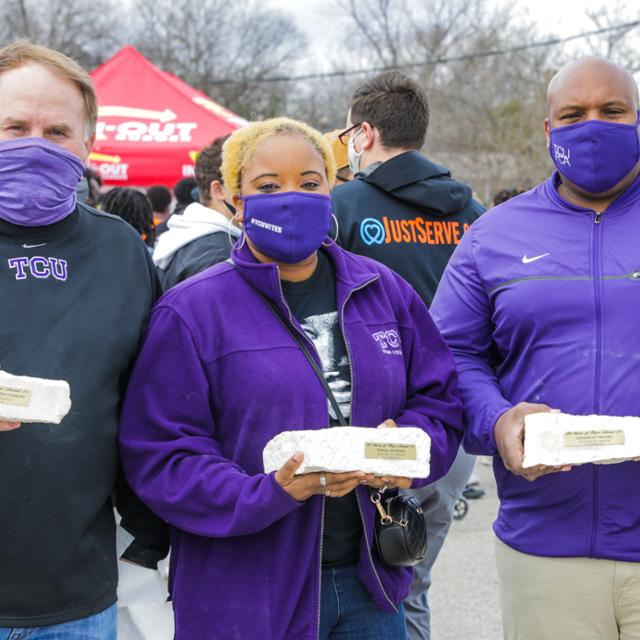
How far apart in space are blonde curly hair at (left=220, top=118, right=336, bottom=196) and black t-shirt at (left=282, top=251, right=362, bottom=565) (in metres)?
0.38

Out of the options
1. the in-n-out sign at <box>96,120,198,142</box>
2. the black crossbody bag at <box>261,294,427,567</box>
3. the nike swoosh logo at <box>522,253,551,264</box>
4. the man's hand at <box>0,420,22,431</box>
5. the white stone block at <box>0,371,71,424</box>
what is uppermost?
the in-n-out sign at <box>96,120,198,142</box>

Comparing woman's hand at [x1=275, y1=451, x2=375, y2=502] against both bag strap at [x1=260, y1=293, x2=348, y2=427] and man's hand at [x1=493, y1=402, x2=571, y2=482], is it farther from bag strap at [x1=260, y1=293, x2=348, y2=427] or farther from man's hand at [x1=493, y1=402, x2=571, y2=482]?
man's hand at [x1=493, y1=402, x2=571, y2=482]

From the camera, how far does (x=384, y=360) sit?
2.56 metres

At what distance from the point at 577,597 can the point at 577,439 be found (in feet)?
1.88

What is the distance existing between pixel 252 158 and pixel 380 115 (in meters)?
1.86

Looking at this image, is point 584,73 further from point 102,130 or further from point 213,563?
point 102,130

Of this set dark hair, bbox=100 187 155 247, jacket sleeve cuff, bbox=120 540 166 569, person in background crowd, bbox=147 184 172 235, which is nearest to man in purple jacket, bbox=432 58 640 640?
jacket sleeve cuff, bbox=120 540 166 569

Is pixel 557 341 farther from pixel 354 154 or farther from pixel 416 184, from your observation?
pixel 354 154

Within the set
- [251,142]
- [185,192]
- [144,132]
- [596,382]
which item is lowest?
[596,382]

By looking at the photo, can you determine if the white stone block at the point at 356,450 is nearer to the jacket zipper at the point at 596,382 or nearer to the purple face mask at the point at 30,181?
the jacket zipper at the point at 596,382

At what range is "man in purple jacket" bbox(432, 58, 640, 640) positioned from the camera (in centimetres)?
254

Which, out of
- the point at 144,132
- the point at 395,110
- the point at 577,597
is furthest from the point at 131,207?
the point at 144,132

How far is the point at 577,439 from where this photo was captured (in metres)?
2.31

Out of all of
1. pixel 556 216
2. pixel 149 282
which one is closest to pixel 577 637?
pixel 556 216
